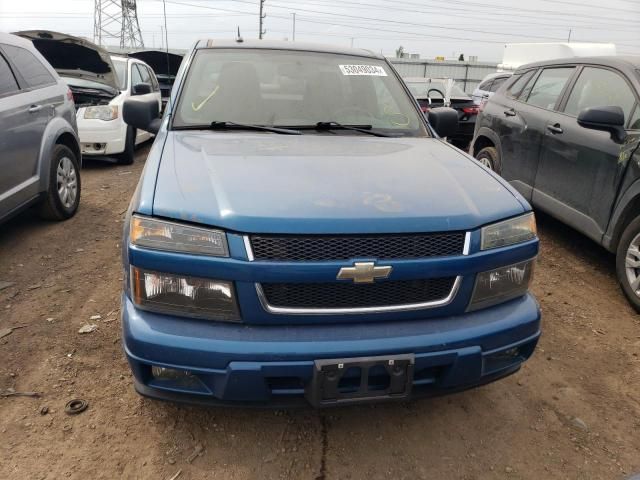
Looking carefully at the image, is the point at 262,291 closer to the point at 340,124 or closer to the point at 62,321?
the point at 340,124

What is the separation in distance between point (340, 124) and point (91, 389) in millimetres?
1996

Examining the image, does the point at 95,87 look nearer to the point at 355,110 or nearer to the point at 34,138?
the point at 34,138

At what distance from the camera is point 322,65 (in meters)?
3.35

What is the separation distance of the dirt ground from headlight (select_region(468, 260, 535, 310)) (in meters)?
0.71

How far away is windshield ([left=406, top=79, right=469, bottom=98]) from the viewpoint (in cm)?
1014

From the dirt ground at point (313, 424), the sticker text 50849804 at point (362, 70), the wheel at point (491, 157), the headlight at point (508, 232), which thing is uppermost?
the sticker text 50849804 at point (362, 70)

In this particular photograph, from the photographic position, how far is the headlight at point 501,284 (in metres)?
2.04

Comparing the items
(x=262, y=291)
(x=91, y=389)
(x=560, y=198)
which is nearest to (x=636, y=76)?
(x=560, y=198)

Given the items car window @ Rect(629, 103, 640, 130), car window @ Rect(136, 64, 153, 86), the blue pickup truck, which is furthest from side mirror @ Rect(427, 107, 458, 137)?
car window @ Rect(136, 64, 153, 86)

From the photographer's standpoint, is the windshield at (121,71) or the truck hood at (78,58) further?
the windshield at (121,71)

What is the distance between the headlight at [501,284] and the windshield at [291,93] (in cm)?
128

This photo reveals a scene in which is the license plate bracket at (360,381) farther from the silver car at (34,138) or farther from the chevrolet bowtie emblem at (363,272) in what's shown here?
the silver car at (34,138)

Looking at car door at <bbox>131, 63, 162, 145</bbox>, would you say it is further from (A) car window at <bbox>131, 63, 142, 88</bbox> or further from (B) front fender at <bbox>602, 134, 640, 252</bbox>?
(B) front fender at <bbox>602, 134, 640, 252</bbox>

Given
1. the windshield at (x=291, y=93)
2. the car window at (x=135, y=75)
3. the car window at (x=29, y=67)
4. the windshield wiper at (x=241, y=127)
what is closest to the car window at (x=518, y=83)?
the windshield at (x=291, y=93)
